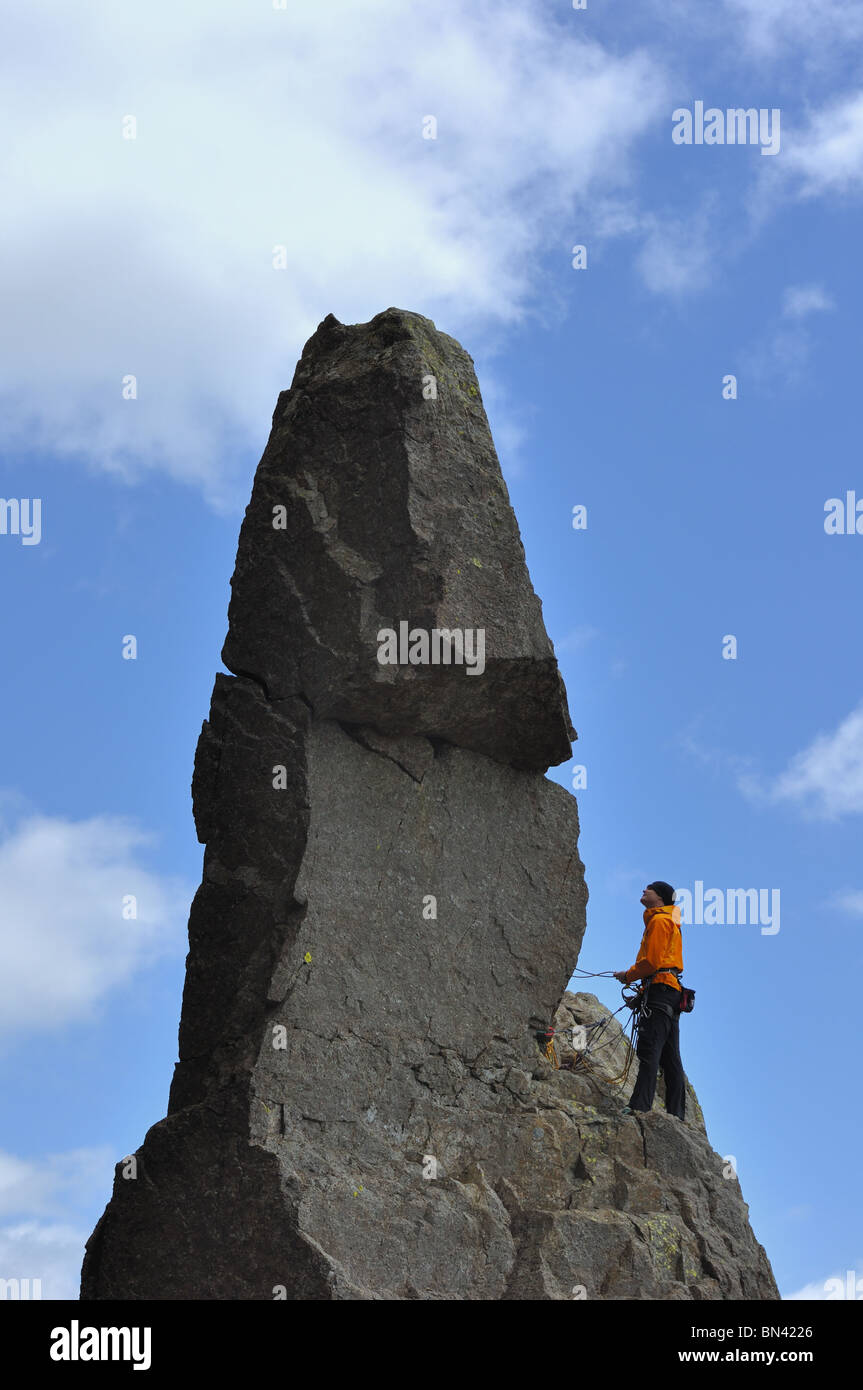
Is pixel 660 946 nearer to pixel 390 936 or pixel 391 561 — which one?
pixel 390 936

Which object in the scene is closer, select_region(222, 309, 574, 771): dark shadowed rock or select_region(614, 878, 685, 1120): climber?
select_region(222, 309, 574, 771): dark shadowed rock

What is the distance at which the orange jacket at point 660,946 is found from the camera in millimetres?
11117

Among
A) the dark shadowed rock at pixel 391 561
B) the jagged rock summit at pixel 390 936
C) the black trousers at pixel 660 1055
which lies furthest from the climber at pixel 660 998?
the dark shadowed rock at pixel 391 561

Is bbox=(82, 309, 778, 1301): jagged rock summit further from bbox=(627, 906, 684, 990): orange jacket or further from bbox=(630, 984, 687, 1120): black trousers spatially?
bbox=(627, 906, 684, 990): orange jacket

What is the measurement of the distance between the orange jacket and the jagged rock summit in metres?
0.56

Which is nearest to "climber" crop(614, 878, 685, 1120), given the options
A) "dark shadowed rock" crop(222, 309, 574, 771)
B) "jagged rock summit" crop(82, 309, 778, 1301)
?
"jagged rock summit" crop(82, 309, 778, 1301)

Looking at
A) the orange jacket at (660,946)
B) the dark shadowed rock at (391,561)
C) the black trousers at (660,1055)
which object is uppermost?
the dark shadowed rock at (391,561)

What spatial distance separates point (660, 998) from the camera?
11.1m

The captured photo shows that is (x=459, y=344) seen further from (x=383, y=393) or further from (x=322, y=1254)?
(x=322, y=1254)

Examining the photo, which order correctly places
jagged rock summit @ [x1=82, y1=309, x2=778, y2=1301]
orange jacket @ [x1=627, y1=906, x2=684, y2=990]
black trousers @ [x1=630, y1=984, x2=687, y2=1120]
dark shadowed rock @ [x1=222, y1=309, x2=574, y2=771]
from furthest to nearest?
orange jacket @ [x1=627, y1=906, x2=684, y2=990]
black trousers @ [x1=630, y1=984, x2=687, y2=1120]
dark shadowed rock @ [x1=222, y1=309, x2=574, y2=771]
jagged rock summit @ [x1=82, y1=309, x2=778, y2=1301]

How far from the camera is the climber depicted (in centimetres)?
1091

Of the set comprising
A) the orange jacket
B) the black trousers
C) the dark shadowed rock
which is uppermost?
the dark shadowed rock

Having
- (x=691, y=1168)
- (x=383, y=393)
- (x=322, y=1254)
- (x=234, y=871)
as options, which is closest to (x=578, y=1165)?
(x=691, y=1168)

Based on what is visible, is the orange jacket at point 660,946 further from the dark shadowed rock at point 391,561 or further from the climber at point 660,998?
the dark shadowed rock at point 391,561
